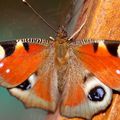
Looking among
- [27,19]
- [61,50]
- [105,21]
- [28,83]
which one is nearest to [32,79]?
[28,83]

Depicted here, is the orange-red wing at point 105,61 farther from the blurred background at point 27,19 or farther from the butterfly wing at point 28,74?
the blurred background at point 27,19

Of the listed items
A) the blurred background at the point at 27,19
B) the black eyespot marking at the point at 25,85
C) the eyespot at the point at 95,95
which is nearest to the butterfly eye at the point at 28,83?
the black eyespot marking at the point at 25,85

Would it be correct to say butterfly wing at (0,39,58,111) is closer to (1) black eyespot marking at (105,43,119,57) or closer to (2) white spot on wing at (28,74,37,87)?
(2) white spot on wing at (28,74,37,87)

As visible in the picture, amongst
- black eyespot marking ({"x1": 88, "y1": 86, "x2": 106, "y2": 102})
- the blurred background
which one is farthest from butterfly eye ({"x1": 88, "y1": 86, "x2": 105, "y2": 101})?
the blurred background

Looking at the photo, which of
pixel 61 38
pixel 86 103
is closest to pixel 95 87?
pixel 86 103

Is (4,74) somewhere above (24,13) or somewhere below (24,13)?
→ below

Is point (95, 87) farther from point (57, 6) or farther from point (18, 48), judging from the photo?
point (57, 6)

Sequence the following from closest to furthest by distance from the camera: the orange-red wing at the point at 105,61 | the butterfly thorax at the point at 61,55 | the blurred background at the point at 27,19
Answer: the orange-red wing at the point at 105,61 < the butterfly thorax at the point at 61,55 < the blurred background at the point at 27,19
